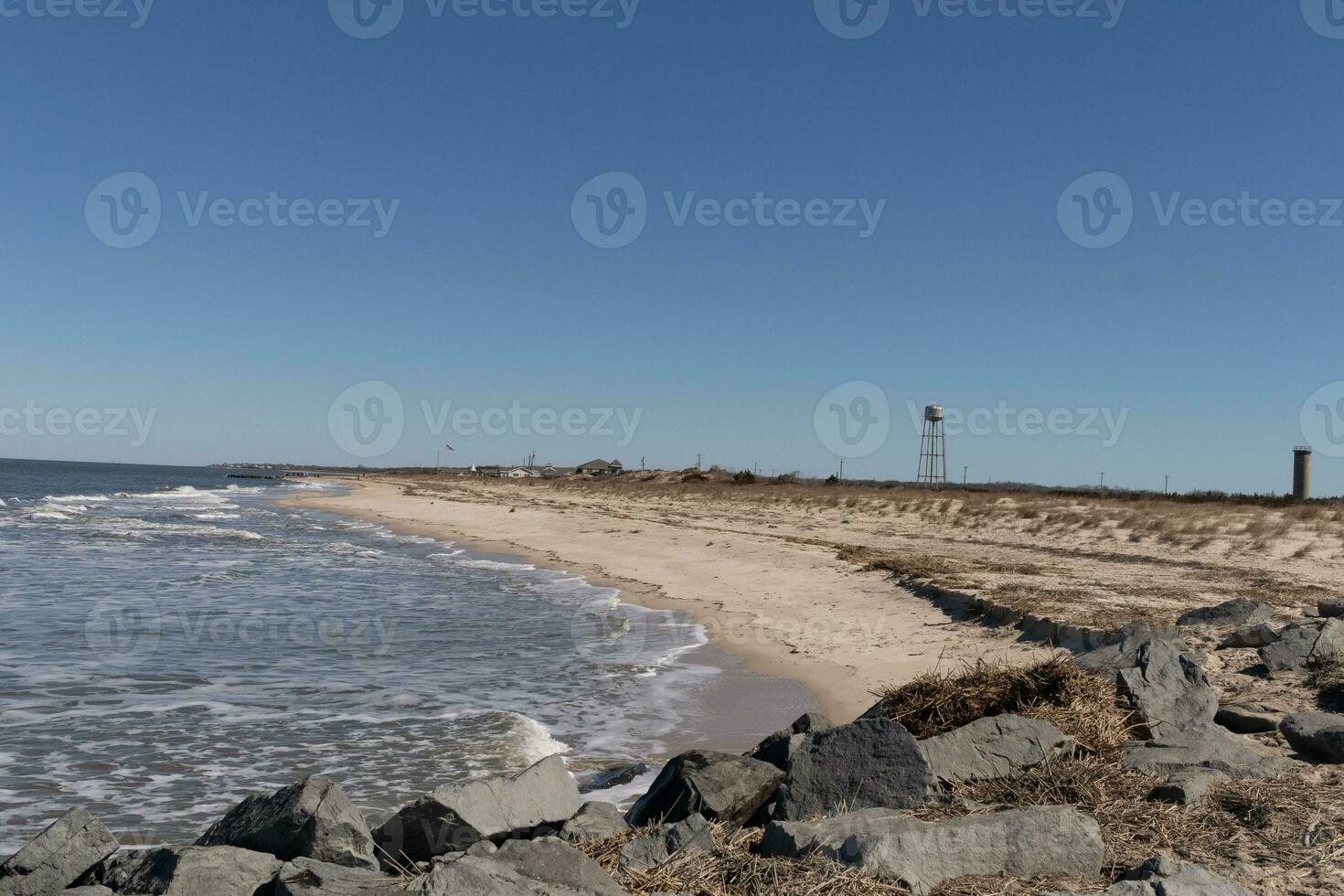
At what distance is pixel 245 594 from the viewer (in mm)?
16203

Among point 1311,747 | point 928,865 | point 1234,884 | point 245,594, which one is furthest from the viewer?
point 245,594

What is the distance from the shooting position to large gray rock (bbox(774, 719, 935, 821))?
4.64m

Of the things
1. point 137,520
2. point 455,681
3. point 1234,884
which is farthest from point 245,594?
point 137,520

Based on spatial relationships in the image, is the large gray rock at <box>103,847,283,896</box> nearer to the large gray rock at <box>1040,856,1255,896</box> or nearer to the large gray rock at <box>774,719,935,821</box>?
the large gray rock at <box>774,719,935,821</box>

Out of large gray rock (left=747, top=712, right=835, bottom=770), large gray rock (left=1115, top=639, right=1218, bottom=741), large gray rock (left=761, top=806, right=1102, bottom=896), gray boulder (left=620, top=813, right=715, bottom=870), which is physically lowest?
gray boulder (left=620, top=813, right=715, bottom=870)

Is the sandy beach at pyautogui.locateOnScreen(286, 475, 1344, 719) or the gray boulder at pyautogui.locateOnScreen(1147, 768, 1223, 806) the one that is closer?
the gray boulder at pyautogui.locateOnScreen(1147, 768, 1223, 806)

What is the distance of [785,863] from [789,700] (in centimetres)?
533

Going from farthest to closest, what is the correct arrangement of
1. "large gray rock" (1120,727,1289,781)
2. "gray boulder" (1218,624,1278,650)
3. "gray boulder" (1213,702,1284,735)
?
"gray boulder" (1218,624,1278,650) → "gray boulder" (1213,702,1284,735) → "large gray rock" (1120,727,1289,781)

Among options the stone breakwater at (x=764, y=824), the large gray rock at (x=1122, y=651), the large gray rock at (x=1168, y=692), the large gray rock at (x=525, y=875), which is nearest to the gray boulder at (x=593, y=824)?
the stone breakwater at (x=764, y=824)

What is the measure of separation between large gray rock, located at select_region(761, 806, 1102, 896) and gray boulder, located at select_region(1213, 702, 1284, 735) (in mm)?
3118

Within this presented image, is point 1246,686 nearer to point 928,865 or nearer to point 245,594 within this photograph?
point 928,865

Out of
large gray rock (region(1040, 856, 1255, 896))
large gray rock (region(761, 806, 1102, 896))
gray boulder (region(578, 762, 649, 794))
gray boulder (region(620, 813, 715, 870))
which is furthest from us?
gray boulder (region(578, 762, 649, 794))
